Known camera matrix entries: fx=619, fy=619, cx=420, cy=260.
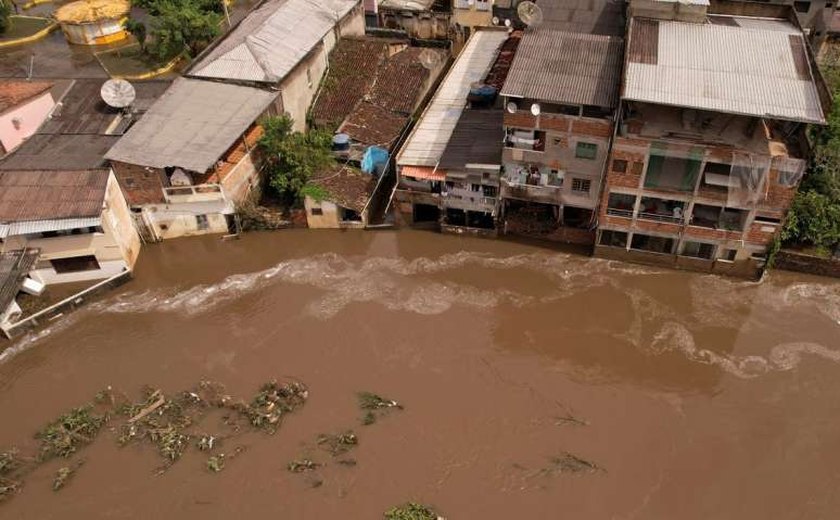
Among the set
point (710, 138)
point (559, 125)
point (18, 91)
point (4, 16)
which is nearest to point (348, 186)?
point (559, 125)

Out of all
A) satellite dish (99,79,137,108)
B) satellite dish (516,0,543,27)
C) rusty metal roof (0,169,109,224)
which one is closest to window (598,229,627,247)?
satellite dish (516,0,543,27)

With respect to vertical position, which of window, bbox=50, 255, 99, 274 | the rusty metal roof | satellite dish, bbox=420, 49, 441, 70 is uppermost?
satellite dish, bbox=420, 49, 441, 70

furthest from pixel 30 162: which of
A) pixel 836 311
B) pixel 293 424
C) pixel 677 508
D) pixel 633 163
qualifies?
pixel 836 311

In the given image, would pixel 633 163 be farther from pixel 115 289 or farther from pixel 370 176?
pixel 115 289

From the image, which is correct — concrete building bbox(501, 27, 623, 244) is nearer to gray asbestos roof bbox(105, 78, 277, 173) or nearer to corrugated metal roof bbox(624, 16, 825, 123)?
corrugated metal roof bbox(624, 16, 825, 123)

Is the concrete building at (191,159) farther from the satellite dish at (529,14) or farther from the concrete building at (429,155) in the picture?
the satellite dish at (529,14)

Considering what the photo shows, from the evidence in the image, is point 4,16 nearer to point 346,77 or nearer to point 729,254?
point 346,77

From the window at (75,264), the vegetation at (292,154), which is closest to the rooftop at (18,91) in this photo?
the window at (75,264)
